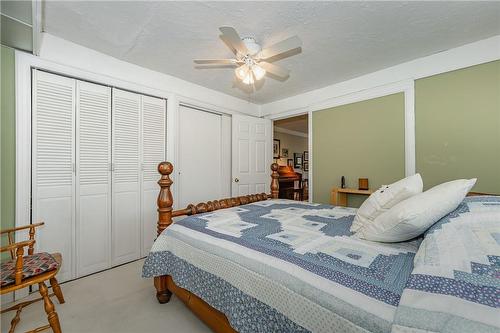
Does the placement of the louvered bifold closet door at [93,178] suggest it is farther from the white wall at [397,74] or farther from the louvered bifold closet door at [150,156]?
the white wall at [397,74]

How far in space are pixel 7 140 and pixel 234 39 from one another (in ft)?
7.13

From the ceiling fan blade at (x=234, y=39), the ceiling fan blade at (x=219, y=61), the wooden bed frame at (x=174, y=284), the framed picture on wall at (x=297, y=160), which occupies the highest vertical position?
the ceiling fan blade at (x=234, y=39)

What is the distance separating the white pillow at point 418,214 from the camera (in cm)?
108

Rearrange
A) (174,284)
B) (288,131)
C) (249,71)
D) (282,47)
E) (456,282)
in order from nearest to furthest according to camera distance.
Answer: (456,282)
(174,284)
(282,47)
(249,71)
(288,131)

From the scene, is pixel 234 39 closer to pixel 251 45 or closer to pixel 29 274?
pixel 251 45

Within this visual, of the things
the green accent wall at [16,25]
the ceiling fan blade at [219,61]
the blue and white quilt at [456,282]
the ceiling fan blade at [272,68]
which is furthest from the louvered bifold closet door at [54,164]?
the blue and white quilt at [456,282]

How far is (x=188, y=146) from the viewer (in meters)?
3.40

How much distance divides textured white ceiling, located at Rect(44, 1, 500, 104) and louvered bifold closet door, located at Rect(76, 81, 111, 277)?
595mm

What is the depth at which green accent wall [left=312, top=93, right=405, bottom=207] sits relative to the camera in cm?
288

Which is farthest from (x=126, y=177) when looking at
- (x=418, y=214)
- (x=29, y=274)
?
(x=418, y=214)

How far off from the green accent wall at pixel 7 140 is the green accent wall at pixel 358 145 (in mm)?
3613

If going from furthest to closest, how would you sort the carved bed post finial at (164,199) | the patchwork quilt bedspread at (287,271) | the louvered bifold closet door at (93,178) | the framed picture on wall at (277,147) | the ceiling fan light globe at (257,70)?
the framed picture on wall at (277,147) < the louvered bifold closet door at (93,178) < the ceiling fan light globe at (257,70) < the carved bed post finial at (164,199) < the patchwork quilt bedspread at (287,271)

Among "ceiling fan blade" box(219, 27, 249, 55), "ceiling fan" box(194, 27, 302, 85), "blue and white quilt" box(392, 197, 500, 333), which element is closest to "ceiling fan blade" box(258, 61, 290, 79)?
"ceiling fan" box(194, 27, 302, 85)

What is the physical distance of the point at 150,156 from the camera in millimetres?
2943
